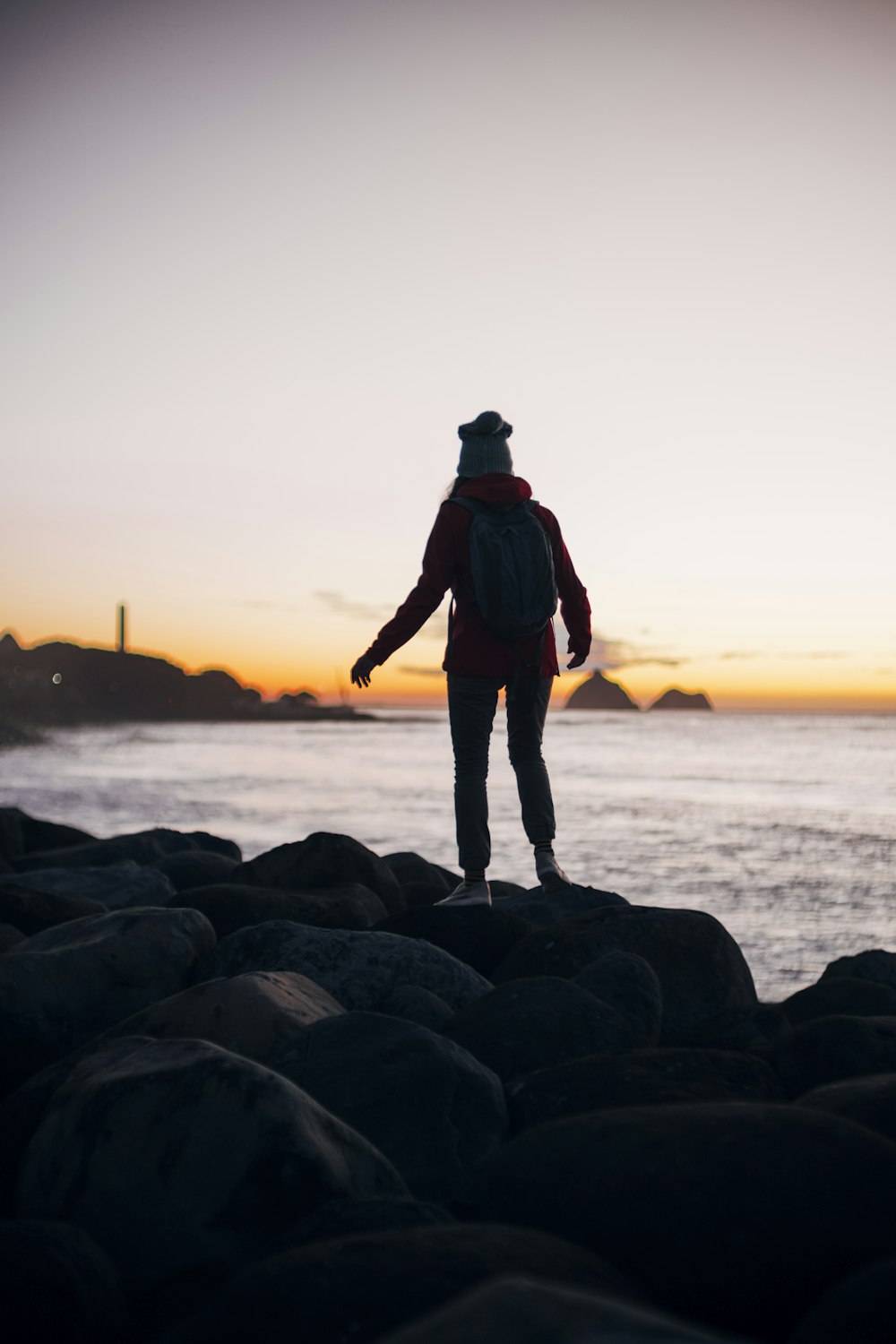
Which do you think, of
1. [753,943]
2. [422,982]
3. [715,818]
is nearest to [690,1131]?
[422,982]

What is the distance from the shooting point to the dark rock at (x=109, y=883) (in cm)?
655

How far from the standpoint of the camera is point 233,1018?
333cm

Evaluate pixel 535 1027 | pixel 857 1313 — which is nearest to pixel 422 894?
pixel 535 1027

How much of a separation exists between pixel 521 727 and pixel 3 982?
259cm

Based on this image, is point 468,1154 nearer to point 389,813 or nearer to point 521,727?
point 521,727

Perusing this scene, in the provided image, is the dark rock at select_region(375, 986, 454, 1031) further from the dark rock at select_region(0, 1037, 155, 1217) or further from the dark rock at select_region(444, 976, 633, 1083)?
the dark rock at select_region(0, 1037, 155, 1217)

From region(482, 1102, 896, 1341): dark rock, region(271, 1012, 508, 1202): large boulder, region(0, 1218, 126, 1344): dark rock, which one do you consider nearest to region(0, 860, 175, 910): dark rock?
region(271, 1012, 508, 1202): large boulder

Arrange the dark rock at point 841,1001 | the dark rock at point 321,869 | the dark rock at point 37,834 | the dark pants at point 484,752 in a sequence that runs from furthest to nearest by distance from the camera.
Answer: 1. the dark rock at point 37,834
2. the dark rock at point 321,869
3. the dark pants at point 484,752
4. the dark rock at point 841,1001

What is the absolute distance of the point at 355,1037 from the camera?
125 inches

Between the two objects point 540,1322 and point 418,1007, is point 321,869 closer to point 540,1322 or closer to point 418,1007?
point 418,1007

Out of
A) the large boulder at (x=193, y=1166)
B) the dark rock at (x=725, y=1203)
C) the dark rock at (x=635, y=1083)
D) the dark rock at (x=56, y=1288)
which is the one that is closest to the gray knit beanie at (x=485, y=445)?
the dark rock at (x=635, y=1083)

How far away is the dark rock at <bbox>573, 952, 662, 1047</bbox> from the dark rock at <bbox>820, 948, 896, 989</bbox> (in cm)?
135

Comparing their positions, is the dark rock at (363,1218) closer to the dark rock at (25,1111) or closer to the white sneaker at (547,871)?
the dark rock at (25,1111)

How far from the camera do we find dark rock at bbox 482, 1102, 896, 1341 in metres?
2.08
